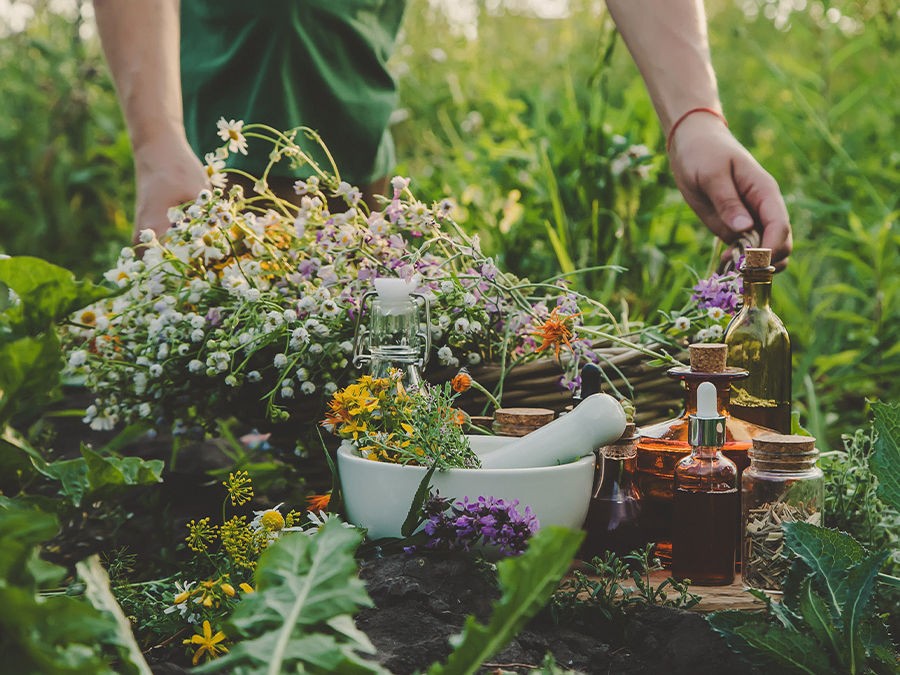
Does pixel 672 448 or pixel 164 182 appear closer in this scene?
pixel 672 448

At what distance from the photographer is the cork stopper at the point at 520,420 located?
123cm

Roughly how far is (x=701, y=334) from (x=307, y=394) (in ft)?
1.83

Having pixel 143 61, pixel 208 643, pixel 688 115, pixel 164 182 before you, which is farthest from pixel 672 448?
pixel 143 61

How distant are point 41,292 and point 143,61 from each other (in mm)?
884

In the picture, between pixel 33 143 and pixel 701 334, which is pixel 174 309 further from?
pixel 33 143

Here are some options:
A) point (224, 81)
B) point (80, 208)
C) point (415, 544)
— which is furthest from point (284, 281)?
point (80, 208)

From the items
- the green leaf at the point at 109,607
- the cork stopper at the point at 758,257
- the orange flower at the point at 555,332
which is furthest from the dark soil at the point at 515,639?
the cork stopper at the point at 758,257

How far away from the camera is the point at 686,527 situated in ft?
3.64

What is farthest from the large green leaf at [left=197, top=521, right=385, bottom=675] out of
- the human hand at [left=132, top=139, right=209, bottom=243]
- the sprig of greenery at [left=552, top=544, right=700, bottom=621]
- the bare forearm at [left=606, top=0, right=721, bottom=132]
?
the bare forearm at [left=606, top=0, right=721, bottom=132]

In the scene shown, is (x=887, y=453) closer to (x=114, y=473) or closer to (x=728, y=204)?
(x=728, y=204)

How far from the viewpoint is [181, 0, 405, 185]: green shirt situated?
1963 millimetres

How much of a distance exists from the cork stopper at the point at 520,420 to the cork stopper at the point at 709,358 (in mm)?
203

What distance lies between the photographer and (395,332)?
120cm

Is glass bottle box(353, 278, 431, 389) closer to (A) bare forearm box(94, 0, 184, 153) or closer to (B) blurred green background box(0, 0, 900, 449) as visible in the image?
(B) blurred green background box(0, 0, 900, 449)
